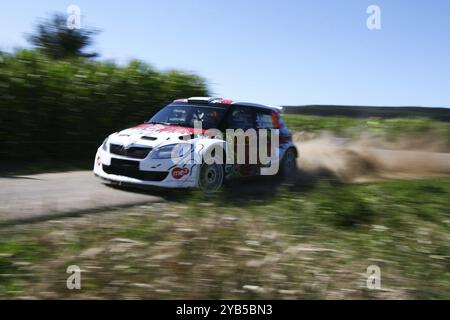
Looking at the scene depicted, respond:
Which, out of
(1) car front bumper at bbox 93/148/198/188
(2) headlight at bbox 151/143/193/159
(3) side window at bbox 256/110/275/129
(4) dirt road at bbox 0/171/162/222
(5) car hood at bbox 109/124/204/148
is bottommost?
(4) dirt road at bbox 0/171/162/222

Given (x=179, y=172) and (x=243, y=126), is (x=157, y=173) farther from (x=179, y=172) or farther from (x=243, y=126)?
(x=243, y=126)

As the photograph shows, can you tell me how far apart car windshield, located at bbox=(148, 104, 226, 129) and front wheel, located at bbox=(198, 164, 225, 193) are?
35.7 inches

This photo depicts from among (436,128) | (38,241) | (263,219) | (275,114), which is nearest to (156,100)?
(275,114)

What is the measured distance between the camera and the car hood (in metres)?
8.35

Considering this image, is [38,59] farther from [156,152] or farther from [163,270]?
[163,270]

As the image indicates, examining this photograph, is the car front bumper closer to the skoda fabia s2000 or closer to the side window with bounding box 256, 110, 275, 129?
the skoda fabia s2000

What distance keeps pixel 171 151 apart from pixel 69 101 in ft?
17.2

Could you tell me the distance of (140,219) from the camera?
6195 millimetres

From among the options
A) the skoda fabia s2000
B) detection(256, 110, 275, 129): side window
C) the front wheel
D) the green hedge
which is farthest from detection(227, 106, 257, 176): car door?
the green hedge

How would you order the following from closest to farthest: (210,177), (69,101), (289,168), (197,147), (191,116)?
(197,147)
(210,177)
(191,116)
(289,168)
(69,101)

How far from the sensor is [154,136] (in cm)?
852

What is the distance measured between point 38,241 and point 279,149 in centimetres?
639

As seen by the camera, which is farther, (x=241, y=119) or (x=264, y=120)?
(x=264, y=120)

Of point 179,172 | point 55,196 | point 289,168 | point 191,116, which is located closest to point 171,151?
point 179,172
